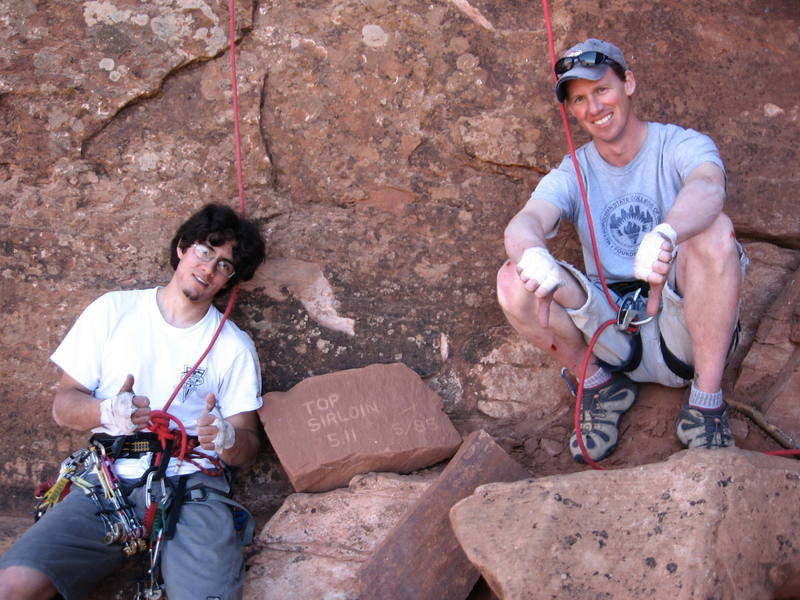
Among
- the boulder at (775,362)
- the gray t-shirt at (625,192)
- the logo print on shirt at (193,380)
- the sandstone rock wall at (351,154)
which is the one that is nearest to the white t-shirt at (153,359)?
the logo print on shirt at (193,380)

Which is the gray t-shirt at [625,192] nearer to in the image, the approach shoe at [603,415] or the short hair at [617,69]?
the short hair at [617,69]

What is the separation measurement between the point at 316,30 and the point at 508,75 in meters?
0.76

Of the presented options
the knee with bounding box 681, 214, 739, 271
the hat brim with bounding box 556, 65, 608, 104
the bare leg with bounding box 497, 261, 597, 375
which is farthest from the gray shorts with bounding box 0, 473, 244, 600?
the hat brim with bounding box 556, 65, 608, 104

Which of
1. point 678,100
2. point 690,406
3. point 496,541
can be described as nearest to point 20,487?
point 496,541

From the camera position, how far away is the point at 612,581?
1935mm

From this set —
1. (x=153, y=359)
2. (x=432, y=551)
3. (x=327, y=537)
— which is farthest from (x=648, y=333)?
(x=153, y=359)

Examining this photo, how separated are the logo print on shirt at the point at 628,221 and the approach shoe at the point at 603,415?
449 millimetres

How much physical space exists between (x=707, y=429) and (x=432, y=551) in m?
0.92

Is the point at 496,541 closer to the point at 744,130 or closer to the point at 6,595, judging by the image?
the point at 6,595

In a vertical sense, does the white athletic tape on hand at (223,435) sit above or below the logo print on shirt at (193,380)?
below

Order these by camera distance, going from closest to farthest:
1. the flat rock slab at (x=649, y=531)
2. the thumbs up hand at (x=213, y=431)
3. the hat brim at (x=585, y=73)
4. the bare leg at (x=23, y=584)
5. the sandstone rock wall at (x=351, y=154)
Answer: the flat rock slab at (x=649, y=531)
the bare leg at (x=23, y=584)
the thumbs up hand at (x=213, y=431)
the hat brim at (x=585, y=73)
the sandstone rock wall at (x=351, y=154)

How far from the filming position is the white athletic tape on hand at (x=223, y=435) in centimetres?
253

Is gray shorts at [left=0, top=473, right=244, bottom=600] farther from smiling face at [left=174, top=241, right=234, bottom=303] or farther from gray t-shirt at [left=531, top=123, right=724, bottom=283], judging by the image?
gray t-shirt at [left=531, top=123, right=724, bottom=283]

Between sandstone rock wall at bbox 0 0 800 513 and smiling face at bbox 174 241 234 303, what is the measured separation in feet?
0.93
